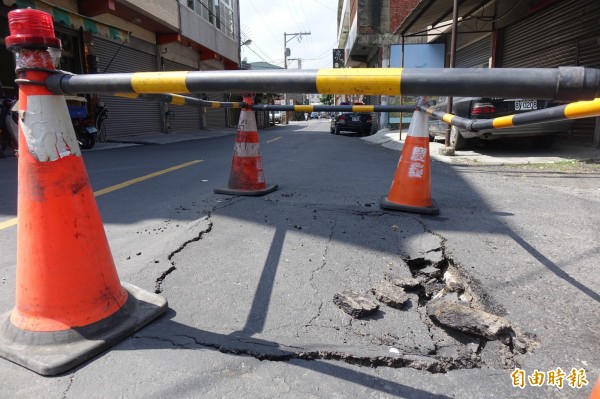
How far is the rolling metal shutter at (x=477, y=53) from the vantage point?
13978 mm

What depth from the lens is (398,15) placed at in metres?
22.9

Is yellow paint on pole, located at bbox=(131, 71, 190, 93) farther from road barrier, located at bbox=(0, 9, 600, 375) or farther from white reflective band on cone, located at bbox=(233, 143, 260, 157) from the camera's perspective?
white reflective band on cone, located at bbox=(233, 143, 260, 157)

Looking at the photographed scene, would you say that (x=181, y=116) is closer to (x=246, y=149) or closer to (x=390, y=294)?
(x=246, y=149)

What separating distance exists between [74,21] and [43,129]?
40.3 feet

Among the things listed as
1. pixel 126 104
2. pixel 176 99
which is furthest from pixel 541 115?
pixel 126 104

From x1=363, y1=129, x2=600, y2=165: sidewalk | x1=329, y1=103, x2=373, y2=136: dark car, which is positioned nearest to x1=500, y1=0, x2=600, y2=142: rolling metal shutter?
x1=363, y1=129, x2=600, y2=165: sidewalk

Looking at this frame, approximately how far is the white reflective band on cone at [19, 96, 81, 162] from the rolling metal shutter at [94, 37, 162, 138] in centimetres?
1311

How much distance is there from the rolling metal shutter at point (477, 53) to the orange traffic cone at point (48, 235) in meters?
13.7

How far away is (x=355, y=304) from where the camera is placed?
224cm

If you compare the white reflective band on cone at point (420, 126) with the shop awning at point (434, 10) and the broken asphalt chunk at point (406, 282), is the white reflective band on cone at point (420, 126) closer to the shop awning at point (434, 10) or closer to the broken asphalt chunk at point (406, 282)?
the broken asphalt chunk at point (406, 282)

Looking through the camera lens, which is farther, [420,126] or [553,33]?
[553,33]

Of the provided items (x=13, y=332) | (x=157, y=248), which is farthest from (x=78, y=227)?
(x=157, y=248)

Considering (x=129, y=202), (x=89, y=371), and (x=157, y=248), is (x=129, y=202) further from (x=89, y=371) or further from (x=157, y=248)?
(x=89, y=371)

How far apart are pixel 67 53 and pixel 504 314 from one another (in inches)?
555
